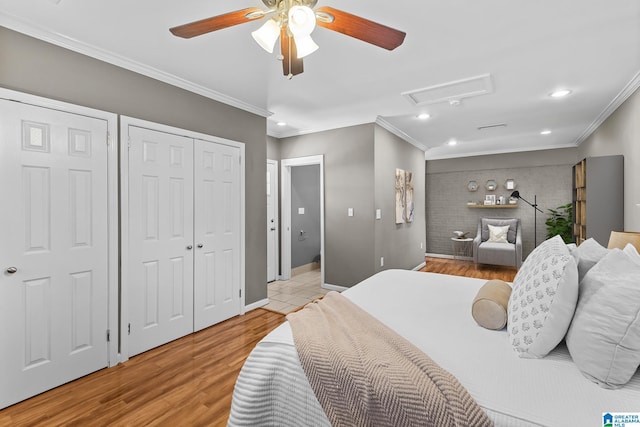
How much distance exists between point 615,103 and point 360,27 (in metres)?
3.71

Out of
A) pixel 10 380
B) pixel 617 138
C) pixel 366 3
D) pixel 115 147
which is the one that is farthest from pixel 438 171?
pixel 10 380

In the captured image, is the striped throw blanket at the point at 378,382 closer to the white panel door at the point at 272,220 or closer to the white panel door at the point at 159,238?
the white panel door at the point at 159,238

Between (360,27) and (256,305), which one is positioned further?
A: (256,305)

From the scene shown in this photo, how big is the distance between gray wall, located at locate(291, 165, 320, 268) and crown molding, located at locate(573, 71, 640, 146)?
13.6ft

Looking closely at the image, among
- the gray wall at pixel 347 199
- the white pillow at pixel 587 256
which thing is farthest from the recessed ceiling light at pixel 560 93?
the white pillow at pixel 587 256

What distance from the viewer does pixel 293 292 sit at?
14.9 ft

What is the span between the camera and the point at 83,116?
2305 mm

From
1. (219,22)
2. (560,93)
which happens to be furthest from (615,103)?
(219,22)

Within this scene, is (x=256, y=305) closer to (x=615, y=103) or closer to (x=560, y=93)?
(x=560, y=93)

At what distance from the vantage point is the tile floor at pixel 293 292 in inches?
155

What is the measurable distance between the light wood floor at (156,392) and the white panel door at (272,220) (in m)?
2.21

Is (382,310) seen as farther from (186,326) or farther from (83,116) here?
(83,116)

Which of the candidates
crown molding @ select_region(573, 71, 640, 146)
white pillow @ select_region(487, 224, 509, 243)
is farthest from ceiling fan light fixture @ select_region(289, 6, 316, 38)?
white pillow @ select_region(487, 224, 509, 243)

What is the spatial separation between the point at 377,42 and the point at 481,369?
1532 millimetres
